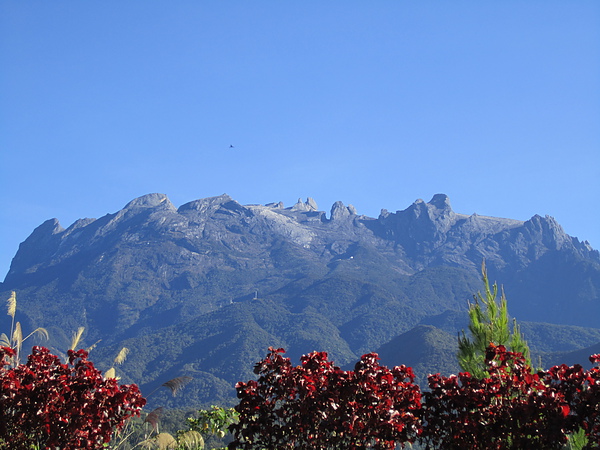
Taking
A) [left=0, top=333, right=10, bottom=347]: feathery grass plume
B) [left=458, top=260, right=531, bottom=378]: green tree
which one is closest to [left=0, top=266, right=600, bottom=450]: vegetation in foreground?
[left=458, top=260, right=531, bottom=378]: green tree

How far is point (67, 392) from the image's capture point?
316 inches

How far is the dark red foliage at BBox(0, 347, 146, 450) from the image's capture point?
7.78 m

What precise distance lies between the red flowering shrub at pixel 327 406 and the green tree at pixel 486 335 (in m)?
4.20

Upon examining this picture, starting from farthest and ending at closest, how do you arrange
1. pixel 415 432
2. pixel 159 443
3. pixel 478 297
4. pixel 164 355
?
pixel 164 355
pixel 478 297
pixel 159 443
pixel 415 432

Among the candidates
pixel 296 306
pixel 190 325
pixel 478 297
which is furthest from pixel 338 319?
pixel 478 297

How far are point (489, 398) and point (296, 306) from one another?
190m

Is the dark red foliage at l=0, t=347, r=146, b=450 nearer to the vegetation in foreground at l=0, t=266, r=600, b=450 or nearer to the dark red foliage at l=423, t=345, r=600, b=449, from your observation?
the vegetation in foreground at l=0, t=266, r=600, b=450

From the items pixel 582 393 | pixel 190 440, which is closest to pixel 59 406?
pixel 190 440

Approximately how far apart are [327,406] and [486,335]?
5260 millimetres

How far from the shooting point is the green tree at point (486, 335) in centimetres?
1184

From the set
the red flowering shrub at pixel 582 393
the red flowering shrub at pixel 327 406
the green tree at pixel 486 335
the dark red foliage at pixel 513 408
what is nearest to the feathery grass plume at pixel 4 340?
the red flowering shrub at pixel 327 406

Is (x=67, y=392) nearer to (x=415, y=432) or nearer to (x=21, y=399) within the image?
(x=21, y=399)

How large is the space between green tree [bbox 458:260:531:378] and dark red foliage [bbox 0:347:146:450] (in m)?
6.43

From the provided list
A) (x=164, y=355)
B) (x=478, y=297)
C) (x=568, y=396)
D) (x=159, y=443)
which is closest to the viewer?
(x=568, y=396)
